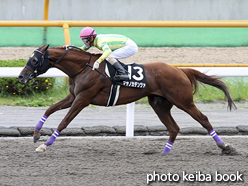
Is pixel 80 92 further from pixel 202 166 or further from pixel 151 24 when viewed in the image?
pixel 151 24

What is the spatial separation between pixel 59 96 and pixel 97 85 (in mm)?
3426

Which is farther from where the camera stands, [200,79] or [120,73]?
[200,79]

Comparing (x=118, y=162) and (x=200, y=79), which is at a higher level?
(x=200, y=79)

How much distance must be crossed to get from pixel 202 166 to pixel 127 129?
1.81 m

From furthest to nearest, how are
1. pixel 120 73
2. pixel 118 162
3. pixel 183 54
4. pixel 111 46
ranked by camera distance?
pixel 183 54 < pixel 111 46 < pixel 120 73 < pixel 118 162

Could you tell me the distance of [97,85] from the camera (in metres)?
4.86

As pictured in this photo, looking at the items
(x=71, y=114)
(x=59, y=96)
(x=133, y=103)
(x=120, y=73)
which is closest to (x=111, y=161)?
(x=71, y=114)

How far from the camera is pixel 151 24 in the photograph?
9109 millimetres

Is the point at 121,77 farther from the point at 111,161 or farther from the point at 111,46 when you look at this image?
the point at 111,161

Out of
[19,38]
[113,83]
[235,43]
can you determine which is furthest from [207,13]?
[113,83]

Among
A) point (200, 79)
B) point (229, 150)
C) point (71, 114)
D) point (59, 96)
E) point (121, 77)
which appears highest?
point (121, 77)

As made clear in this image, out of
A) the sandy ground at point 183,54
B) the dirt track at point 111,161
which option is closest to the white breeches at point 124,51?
the dirt track at point 111,161

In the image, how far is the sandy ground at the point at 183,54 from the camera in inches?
413

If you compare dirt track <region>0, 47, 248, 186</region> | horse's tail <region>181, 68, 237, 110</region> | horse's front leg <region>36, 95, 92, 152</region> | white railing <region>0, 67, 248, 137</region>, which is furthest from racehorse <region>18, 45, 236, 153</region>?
white railing <region>0, 67, 248, 137</region>
